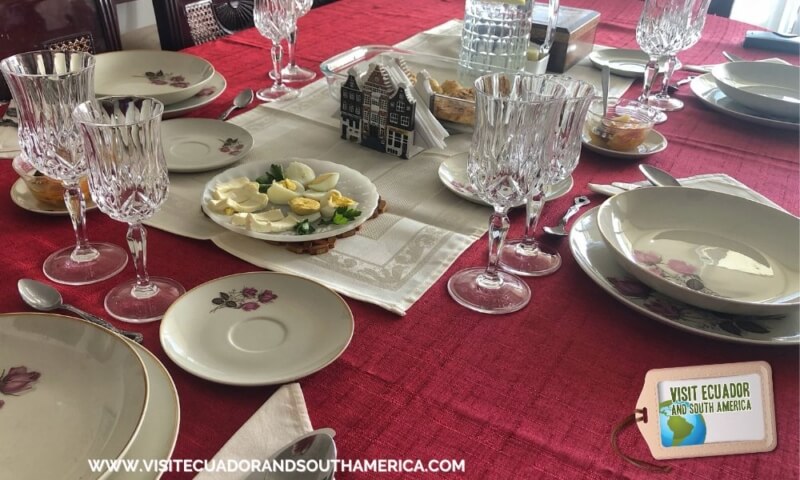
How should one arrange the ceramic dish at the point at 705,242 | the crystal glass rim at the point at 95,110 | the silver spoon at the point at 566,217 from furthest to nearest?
the silver spoon at the point at 566,217
the ceramic dish at the point at 705,242
the crystal glass rim at the point at 95,110

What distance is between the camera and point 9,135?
89cm

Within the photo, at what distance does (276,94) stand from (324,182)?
1.32ft

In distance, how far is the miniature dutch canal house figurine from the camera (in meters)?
0.91

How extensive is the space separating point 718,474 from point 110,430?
431 millimetres

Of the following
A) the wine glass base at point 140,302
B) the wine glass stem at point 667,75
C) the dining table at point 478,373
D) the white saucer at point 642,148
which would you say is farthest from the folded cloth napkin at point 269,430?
the wine glass stem at point 667,75

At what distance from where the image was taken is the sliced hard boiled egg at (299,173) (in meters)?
0.80

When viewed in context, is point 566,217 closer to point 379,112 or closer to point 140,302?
point 379,112

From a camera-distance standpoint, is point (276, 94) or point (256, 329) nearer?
point (256, 329)

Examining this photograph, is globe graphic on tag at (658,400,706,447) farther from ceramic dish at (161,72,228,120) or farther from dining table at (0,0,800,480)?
ceramic dish at (161,72,228,120)

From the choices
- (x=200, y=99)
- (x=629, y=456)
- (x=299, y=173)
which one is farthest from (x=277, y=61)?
(x=629, y=456)

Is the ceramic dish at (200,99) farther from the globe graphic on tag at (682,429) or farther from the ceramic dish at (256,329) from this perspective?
the globe graphic on tag at (682,429)

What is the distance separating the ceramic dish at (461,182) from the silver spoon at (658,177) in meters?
0.10

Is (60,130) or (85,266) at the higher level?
(60,130)

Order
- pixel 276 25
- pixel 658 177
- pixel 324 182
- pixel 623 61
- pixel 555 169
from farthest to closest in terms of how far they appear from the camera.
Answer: pixel 623 61, pixel 276 25, pixel 658 177, pixel 324 182, pixel 555 169
